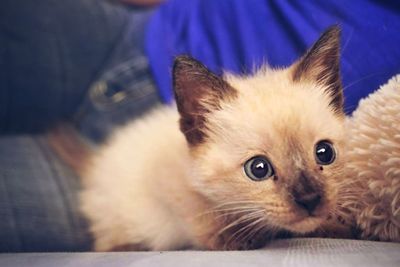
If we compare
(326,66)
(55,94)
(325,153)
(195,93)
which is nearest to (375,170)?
(325,153)

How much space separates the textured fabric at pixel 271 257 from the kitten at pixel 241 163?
4 centimetres

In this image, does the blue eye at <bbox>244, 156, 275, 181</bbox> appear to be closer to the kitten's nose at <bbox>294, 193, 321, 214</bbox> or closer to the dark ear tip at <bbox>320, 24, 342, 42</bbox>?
the kitten's nose at <bbox>294, 193, 321, 214</bbox>

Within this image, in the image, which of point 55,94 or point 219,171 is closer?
point 219,171

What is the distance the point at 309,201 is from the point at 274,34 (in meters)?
0.40

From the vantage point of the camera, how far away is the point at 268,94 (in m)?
0.77

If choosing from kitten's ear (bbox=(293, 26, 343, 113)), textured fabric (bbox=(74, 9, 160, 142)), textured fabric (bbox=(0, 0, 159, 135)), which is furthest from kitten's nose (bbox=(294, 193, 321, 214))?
textured fabric (bbox=(0, 0, 159, 135))

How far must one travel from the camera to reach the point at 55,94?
1.21 meters

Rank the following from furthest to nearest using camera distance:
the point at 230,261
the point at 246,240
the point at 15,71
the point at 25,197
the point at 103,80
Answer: the point at 103,80 < the point at 15,71 < the point at 25,197 < the point at 246,240 < the point at 230,261

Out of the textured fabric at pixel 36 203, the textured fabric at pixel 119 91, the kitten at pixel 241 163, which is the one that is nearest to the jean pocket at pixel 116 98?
the textured fabric at pixel 119 91

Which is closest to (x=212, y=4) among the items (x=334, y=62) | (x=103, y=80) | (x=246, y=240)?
(x=103, y=80)

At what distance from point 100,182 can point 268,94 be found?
1.37 feet

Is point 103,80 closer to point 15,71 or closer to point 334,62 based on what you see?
point 15,71

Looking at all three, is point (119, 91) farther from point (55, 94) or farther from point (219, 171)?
point (219, 171)

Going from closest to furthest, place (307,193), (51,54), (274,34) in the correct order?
(307,193) < (274,34) < (51,54)
